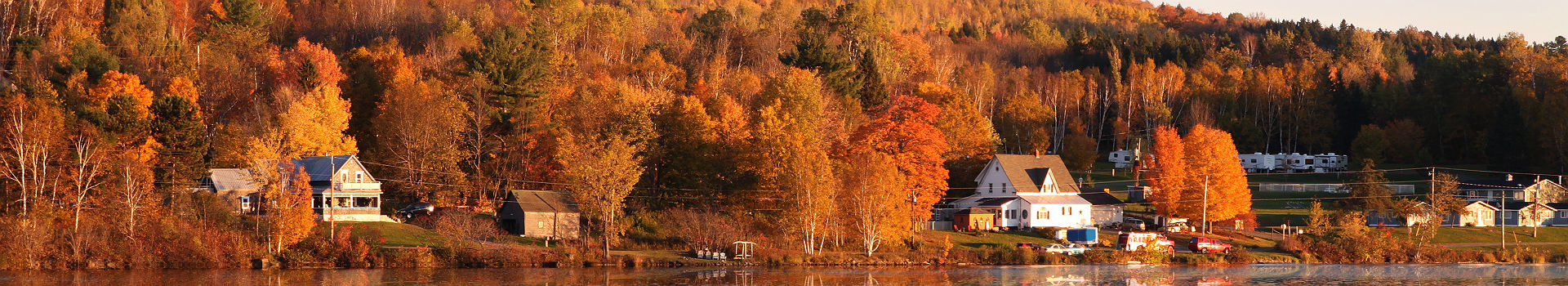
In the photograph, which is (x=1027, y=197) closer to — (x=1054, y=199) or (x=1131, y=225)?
(x=1054, y=199)

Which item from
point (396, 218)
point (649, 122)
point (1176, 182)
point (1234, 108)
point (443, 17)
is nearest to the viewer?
point (396, 218)

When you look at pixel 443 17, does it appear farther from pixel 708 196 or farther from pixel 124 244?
pixel 124 244

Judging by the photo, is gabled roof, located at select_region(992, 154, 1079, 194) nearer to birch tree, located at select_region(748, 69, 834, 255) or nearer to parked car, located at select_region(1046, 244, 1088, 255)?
birch tree, located at select_region(748, 69, 834, 255)

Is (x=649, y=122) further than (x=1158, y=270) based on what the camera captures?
Yes

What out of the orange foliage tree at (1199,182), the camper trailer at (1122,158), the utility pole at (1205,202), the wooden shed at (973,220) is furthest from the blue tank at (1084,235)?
the camper trailer at (1122,158)

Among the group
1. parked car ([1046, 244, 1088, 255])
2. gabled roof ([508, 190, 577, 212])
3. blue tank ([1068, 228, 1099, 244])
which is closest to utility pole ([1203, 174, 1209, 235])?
blue tank ([1068, 228, 1099, 244])

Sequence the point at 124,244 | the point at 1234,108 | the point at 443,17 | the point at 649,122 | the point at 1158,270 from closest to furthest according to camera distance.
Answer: the point at 124,244 < the point at 1158,270 < the point at 649,122 < the point at 443,17 < the point at 1234,108

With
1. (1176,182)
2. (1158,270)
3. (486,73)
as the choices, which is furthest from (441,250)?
(1176,182)

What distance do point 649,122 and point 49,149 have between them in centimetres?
2802

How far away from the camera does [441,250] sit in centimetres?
6103

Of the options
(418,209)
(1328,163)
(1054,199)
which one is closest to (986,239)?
(1054,199)

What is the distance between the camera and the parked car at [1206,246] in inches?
2788

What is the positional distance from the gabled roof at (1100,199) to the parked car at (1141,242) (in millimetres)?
13386

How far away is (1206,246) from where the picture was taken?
233 feet
